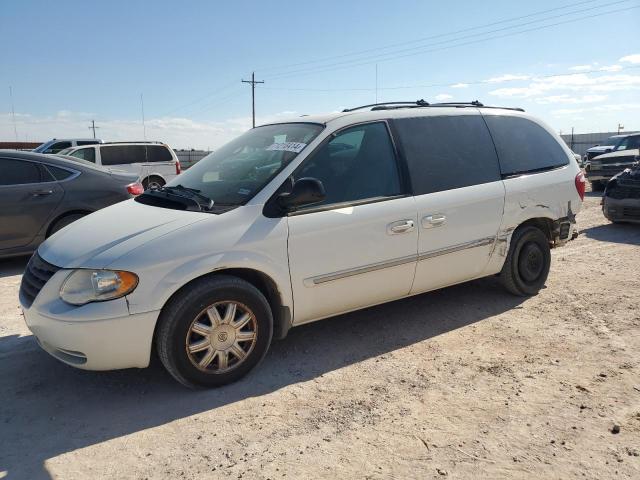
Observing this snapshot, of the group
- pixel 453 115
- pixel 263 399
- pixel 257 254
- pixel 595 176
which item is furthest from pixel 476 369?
pixel 595 176

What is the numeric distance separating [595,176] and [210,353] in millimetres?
14215

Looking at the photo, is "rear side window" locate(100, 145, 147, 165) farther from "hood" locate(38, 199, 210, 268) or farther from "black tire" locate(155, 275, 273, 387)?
"black tire" locate(155, 275, 273, 387)

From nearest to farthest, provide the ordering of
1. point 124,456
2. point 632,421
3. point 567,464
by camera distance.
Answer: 1. point 567,464
2. point 124,456
3. point 632,421

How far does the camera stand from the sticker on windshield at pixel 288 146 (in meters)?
3.72

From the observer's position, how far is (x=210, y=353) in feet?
10.8

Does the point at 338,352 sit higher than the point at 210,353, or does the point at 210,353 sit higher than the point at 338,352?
the point at 210,353

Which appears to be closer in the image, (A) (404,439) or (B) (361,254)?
(A) (404,439)

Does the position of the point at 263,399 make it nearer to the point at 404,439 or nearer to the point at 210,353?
the point at 210,353

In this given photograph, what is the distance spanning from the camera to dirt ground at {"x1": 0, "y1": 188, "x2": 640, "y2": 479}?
258cm

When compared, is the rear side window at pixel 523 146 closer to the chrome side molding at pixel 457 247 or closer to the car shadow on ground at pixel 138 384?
the chrome side molding at pixel 457 247

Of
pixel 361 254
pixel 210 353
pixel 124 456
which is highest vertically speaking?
pixel 361 254

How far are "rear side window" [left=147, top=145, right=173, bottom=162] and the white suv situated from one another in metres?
11.8

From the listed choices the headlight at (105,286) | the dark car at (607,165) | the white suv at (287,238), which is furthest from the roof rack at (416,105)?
the dark car at (607,165)

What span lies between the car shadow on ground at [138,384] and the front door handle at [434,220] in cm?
92
